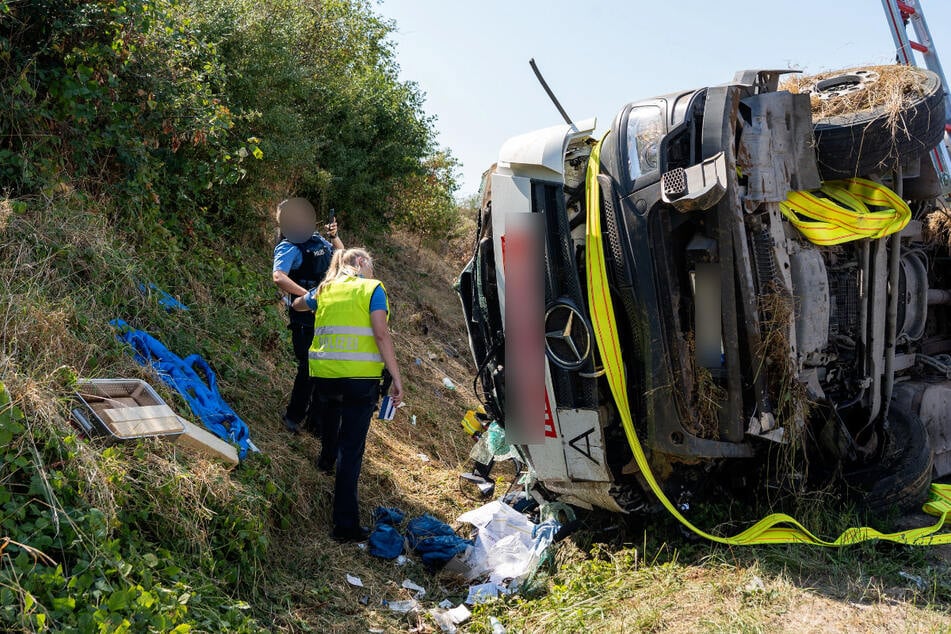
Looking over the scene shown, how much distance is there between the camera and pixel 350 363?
4398 mm

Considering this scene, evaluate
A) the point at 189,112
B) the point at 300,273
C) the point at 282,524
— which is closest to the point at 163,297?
the point at 300,273

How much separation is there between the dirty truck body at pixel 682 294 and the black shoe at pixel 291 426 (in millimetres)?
1510

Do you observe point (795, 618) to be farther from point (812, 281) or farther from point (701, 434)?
point (812, 281)

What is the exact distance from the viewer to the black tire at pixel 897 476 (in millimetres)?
4543

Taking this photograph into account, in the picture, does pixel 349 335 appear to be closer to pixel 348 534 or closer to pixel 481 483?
pixel 348 534

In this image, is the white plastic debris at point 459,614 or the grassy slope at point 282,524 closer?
the grassy slope at point 282,524

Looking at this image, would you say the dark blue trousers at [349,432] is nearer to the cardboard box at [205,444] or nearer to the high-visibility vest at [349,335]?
the high-visibility vest at [349,335]

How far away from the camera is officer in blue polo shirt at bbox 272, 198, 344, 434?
518 centimetres

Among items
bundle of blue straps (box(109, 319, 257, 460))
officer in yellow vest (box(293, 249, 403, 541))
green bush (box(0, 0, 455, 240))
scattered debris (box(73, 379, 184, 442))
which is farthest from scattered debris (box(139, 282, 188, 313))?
officer in yellow vest (box(293, 249, 403, 541))

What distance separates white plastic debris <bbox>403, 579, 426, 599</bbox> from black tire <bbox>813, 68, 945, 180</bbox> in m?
3.21

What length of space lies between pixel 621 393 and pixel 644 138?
129 cm

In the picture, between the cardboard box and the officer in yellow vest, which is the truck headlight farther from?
the cardboard box

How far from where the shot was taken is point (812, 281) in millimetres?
4285

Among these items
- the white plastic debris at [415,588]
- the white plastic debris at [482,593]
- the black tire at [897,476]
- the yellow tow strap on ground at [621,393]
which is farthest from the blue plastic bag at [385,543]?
the black tire at [897,476]
